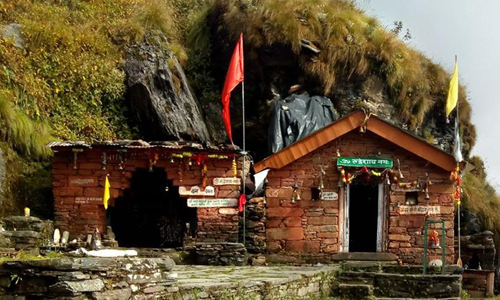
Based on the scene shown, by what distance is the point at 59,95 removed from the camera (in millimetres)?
19906

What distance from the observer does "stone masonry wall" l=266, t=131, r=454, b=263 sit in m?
16.4

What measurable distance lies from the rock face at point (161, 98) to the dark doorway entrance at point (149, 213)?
60.9 inches

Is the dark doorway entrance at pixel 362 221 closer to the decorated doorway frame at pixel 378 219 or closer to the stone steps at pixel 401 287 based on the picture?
the decorated doorway frame at pixel 378 219

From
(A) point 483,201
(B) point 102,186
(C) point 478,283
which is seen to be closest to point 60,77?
(B) point 102,186

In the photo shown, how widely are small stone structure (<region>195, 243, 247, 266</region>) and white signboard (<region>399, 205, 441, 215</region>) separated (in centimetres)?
418

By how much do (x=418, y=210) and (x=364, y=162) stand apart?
1.80 metres

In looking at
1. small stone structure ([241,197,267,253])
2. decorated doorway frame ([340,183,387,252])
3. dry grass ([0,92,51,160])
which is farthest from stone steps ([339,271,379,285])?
dry grass ([0,92,51,160])

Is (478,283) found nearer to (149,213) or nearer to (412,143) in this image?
(412,143)

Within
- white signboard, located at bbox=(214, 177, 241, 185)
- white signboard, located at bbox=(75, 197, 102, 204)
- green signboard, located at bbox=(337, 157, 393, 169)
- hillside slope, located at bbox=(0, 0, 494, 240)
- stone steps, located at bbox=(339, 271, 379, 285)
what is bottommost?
stone steps, located at bbox=(339, 271, 379, 285)

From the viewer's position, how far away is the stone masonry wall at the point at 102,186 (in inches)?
645

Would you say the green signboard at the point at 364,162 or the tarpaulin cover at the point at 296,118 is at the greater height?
the tarpaulin cover at the point at 296,118

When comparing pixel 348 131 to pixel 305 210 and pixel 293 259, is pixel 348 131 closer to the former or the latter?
pixel 305 210

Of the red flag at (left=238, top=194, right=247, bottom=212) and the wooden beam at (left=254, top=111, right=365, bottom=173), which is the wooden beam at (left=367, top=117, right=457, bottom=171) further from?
the red flag at (left=238, top=194, right=247, bottom=212)

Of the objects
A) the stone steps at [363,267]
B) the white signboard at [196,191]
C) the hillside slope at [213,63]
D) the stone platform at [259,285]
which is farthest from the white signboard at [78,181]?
the stone steps at [363,267]
